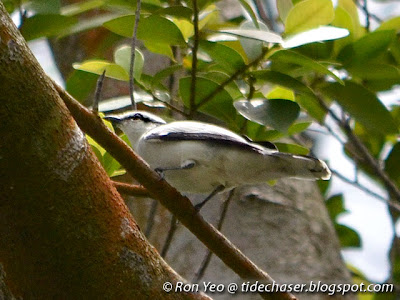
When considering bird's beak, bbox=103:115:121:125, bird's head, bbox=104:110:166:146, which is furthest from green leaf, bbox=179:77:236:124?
bird's beak, bbox=103:115:121:125

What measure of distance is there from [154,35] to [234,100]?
1.32 ft

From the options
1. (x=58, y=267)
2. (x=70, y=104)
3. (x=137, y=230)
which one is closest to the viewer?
(x=58, y=267)

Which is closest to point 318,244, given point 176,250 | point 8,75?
point 176,250

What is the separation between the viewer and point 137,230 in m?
1.81

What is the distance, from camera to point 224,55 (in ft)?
7.81

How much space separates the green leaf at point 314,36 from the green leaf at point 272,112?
8.9 inches

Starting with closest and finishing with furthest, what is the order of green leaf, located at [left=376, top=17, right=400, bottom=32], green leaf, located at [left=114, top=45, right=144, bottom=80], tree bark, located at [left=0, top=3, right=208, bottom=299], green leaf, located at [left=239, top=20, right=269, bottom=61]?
tree bark, located at [left=0, top=3, right=208, bottom=299] < green leaf, located at [left=239, top=20, right=269, bottom=61] < green leaf, located at [left=114, top=45, right=144, bottom=80] < green leaf, located at [left=376, top=17, right=400, bottom=32]

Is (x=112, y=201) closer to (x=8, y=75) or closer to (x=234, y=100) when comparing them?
(x=8, y=75)

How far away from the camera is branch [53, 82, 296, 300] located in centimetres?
197

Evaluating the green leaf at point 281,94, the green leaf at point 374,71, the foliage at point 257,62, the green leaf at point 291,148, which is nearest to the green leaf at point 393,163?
the foliage at point 257,62

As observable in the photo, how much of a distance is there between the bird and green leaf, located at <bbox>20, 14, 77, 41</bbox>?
70 cm

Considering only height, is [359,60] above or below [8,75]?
below

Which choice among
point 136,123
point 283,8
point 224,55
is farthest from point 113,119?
point 283,8

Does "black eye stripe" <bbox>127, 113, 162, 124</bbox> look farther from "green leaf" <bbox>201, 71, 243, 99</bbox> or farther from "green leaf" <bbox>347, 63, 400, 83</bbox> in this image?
"green leaf" <bbox>347, 63, 400, 83</bbox>
